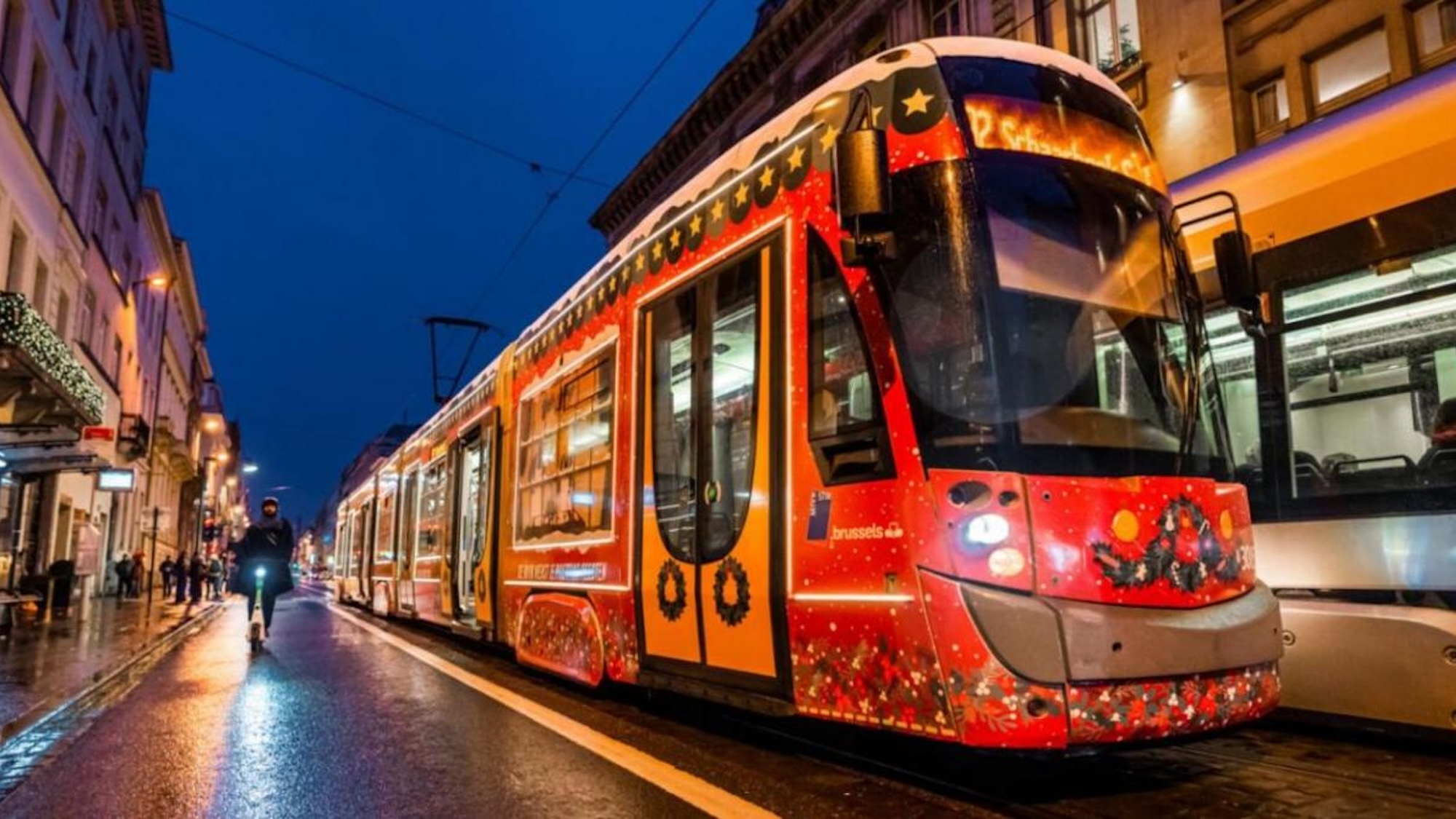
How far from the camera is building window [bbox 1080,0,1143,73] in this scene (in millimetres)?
15422

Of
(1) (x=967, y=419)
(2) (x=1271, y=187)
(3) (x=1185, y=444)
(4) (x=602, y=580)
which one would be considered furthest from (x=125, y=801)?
(2) (x=1271, y=187)

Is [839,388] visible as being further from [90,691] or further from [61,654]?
[61,654]

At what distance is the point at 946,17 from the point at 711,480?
54.9 ft

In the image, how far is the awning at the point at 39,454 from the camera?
50.1 feet

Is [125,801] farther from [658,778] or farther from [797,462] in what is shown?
[797,462]

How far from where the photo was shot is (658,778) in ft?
15.1

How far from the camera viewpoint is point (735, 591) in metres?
5.08

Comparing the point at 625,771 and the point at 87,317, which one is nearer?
the point at 625,771

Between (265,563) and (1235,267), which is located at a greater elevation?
(1235,267)

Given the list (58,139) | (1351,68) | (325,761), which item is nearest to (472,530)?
(325,761)

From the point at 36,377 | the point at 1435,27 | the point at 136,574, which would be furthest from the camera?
the point at 136,574

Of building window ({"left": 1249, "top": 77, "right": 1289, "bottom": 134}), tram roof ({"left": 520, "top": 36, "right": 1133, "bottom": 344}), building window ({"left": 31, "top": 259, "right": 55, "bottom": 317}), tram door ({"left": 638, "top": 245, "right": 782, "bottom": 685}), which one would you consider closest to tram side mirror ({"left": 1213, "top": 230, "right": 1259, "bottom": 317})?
tram roof ({"left": 520, "top": 36, "right": 1133, "bottom": 344})

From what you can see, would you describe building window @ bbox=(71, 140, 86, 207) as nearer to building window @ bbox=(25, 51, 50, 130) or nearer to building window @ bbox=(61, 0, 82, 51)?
building window @ bbox=(61, 0, 82, 51)

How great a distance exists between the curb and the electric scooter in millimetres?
1107
